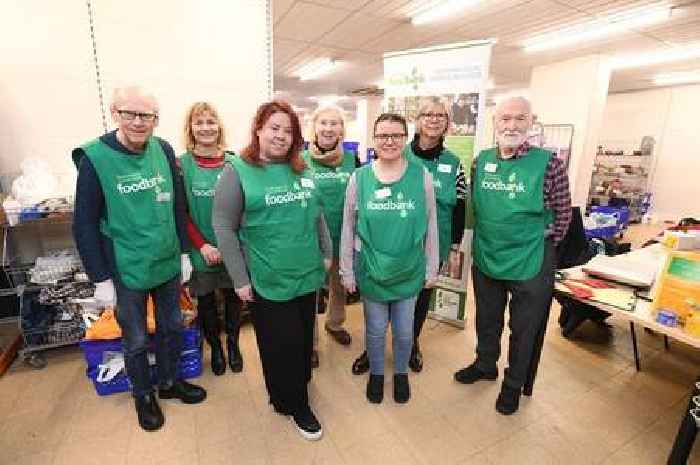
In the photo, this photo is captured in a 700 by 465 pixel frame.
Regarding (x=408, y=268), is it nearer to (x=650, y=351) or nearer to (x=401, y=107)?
(x=401, y=107)

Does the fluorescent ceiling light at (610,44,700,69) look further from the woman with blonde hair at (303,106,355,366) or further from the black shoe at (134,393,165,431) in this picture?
the black shoe at (134,393,165,431)

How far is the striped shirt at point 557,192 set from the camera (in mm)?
1665

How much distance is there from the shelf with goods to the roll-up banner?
19.6 ft

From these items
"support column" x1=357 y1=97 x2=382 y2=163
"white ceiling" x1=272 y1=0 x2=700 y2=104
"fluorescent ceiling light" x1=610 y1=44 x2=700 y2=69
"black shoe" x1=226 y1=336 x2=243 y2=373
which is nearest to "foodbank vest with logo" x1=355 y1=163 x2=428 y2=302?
"black shoe" x1=226 y1=336 x2=243 y2=373

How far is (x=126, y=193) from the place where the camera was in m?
1.53

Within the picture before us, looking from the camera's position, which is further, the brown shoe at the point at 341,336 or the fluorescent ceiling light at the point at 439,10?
the fluorescent ceiling light at the point at 439,10

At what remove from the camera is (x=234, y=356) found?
2.31m

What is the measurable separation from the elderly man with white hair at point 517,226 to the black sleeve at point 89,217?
1.72 metres

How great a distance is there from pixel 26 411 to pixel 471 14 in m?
5.06

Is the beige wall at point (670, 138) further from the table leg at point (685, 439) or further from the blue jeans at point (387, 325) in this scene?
the blue jeans at point (387, 325)

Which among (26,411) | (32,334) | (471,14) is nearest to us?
(26,411)

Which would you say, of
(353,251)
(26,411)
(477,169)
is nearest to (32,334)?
(26,411)

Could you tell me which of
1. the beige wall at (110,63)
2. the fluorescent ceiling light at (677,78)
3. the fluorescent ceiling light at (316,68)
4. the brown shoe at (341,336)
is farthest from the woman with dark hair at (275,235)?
the fluorescent ceiling light at (677,78)

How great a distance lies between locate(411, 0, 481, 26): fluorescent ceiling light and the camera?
388 centimetres
